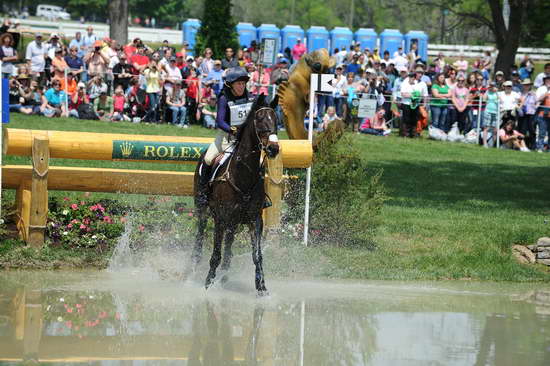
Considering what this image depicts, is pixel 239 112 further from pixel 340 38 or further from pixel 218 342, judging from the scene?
pixel 340 38

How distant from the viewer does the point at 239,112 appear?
12.2 metres

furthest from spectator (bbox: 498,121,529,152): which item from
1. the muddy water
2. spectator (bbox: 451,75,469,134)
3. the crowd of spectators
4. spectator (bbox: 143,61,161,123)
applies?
the muddy water

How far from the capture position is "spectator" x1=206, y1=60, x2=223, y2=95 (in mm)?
27562

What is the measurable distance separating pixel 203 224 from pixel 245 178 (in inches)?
63.9

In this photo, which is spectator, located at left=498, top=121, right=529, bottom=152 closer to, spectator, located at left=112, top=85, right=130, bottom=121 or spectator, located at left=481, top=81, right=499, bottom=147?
spectator, located at left=481, top=81, right=499, bottom=147

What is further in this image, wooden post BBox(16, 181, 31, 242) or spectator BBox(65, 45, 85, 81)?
spectator BBox(65, 45, 85, 81)

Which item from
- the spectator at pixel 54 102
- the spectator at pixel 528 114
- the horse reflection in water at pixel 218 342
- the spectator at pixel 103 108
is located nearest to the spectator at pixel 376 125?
the spectator at pixel 528 114

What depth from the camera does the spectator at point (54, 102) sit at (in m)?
25.3

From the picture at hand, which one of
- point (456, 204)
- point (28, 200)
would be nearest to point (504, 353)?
point (28, 200)

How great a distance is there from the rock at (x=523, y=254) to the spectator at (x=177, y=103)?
12.7 meters

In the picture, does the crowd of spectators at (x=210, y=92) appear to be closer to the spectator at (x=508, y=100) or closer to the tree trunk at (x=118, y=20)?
the spectator at (x=508, y=100)

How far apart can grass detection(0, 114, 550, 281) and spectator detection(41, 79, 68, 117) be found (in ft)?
2.42

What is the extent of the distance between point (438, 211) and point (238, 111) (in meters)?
7.05

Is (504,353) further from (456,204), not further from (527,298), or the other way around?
(456,204)
